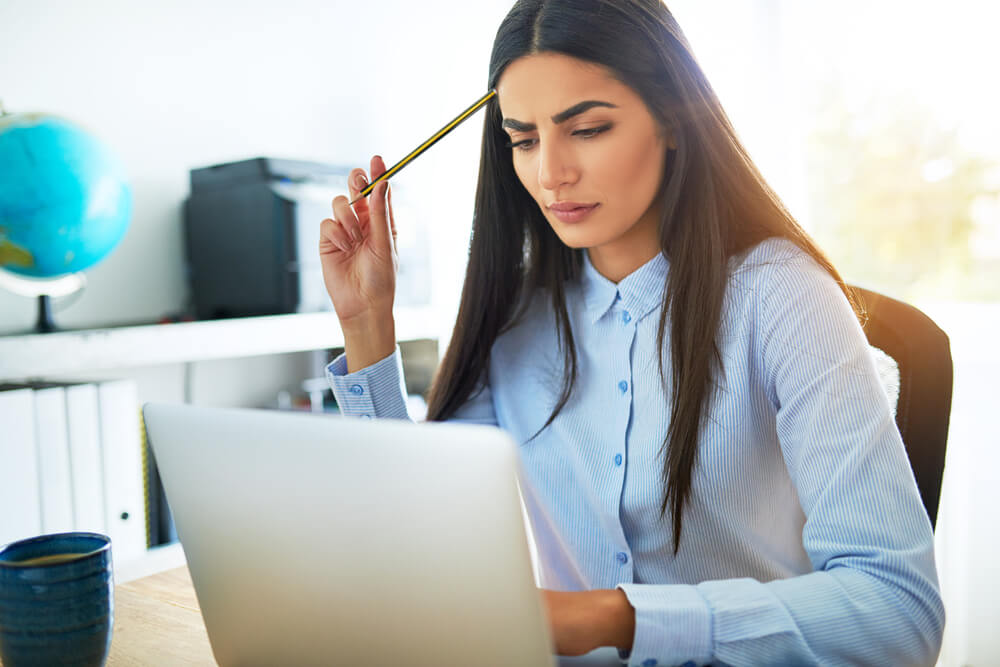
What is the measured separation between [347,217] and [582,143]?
372mm

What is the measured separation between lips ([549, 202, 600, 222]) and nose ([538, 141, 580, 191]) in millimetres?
35

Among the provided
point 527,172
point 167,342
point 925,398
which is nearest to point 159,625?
point 527,172

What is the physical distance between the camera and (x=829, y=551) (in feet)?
2.54

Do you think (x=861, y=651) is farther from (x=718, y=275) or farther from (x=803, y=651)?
(x=718, y=275)

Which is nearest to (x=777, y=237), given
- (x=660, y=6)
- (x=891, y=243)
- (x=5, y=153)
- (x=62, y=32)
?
(x=660, y=6)

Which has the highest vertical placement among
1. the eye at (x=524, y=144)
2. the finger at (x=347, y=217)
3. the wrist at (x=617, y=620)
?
the eye at (x=524, y=144)

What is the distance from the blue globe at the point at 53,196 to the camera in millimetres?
1329

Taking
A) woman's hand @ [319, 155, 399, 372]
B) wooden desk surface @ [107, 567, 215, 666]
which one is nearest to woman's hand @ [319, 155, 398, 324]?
woman's hand @ [319, 155, 399, 372]

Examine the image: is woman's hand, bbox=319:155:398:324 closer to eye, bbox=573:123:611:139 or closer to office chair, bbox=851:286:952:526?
eye, bbox=573:123:611:139

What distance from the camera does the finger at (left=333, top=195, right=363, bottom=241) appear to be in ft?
3.84

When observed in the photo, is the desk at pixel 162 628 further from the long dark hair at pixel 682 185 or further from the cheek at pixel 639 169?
the cheek at pixel 639 169

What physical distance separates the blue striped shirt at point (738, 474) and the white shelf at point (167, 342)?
0.61 metres

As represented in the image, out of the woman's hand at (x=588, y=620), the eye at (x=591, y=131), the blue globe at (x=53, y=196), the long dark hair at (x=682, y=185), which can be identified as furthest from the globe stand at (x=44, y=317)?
the woman's hand at (x=588, y=620)

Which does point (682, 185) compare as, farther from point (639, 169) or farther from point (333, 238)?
point (333, 238)
